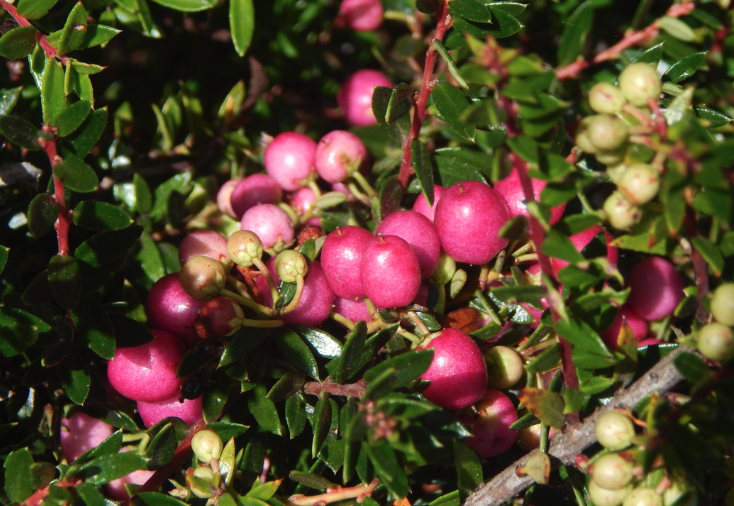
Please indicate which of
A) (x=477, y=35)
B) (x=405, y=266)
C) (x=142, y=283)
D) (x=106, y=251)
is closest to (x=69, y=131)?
(x=106, y=251)

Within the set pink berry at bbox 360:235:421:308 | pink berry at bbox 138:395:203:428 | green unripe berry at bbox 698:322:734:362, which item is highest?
green unripe berry at bbox 698:322:734:362

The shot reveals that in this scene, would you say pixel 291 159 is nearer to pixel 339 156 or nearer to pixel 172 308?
Answer: pixel 339 156

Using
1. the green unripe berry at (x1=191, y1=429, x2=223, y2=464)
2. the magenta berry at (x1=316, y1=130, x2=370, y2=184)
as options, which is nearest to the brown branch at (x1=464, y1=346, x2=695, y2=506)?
the green unripe berry at (x1=191, y1=429, x2=223, y2=464)

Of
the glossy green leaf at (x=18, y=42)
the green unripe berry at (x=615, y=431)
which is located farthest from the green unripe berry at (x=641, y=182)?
the glossy green leaf at (x=18, y=42)

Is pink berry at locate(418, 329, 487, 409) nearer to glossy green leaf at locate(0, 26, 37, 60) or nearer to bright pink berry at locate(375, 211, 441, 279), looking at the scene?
bright pink berry at locate(375, 211, 441, 279)

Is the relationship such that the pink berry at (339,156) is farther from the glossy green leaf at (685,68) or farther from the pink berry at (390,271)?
the glossy green leaf at (685,68)

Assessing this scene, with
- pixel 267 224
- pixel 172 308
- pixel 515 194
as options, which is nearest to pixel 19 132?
pixel 172 308
